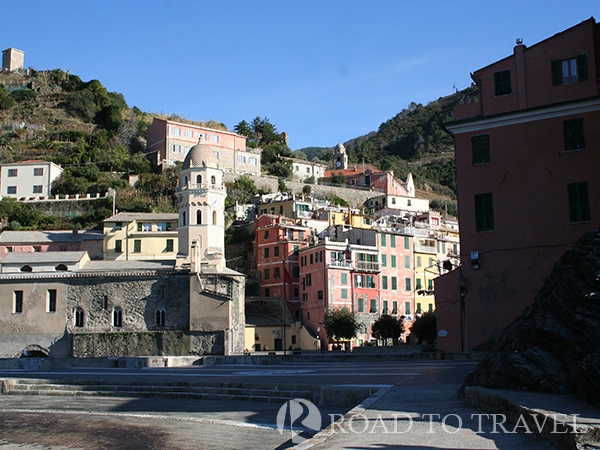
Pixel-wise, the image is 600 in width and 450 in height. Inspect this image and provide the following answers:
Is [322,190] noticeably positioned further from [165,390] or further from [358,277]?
[165,390]

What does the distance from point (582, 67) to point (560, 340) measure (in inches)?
605

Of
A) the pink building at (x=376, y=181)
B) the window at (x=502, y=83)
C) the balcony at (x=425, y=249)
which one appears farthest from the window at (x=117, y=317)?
the pink building at (x=376, y=181)

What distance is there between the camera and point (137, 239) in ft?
224

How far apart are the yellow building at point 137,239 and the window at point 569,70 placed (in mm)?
48619

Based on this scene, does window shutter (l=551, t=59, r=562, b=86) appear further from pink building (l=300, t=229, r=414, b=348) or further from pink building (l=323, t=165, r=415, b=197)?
pink building (l=323, t=165, r=415, b=197)

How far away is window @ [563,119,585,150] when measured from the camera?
2352 cm

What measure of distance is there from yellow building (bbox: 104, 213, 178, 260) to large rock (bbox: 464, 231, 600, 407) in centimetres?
5750

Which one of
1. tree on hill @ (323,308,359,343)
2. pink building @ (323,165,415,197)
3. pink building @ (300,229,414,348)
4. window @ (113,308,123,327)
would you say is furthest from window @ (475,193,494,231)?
pink building @ (323,165,415,197)

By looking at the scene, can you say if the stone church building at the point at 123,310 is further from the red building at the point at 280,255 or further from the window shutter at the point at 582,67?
the window shutter at the point at 582,67

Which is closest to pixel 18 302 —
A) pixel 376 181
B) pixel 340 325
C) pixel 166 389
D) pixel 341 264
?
pixel 340 325

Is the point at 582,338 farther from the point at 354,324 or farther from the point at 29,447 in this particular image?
the point at 354,324

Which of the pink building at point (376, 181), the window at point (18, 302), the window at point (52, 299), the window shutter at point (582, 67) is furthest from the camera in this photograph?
the pink building at point (376, 181)

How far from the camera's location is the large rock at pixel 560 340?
10.3 meters

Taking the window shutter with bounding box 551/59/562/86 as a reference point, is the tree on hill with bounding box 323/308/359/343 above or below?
below
